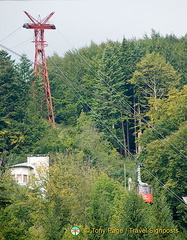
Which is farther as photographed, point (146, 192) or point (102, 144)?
point (102, 144)

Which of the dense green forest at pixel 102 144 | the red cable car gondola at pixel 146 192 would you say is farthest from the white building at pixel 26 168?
A: the red cable car gondola at pixel 146 192

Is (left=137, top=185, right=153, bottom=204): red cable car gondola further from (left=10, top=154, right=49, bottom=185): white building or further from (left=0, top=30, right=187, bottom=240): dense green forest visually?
(left=10, top=154, right=49, bottom=185): white building

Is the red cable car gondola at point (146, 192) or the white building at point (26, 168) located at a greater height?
the white building at point (26, 168)

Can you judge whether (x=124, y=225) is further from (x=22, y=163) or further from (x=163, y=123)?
(x=22, y=163)

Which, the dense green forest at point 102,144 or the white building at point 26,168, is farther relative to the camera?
the white building at point 26,168

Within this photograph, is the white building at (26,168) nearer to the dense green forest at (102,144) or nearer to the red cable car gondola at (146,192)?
the dense green forest at (102,144)

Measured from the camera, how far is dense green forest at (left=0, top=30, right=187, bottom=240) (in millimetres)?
49344

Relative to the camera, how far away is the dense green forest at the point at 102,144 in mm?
49344

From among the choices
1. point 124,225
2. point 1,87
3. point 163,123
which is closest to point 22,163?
point 1,87

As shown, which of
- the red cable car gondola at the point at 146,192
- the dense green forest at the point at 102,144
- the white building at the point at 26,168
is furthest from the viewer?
the white building at the point at 26,168

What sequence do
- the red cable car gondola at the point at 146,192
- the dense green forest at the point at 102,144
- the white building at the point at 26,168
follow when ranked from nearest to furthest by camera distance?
the dense green forest at the point at 102,144, the red cable car gondola at the point at 146,192, the white building at the point at 26,168

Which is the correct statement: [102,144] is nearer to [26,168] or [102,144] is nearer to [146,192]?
[26,168]

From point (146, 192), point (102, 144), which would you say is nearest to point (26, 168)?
point (102, 144)

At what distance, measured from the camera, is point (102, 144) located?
85.4m
